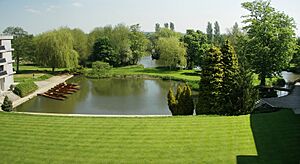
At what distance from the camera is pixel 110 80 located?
36.6 m

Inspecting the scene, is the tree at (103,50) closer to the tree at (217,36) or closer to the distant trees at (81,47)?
the distant trees at (81,47)

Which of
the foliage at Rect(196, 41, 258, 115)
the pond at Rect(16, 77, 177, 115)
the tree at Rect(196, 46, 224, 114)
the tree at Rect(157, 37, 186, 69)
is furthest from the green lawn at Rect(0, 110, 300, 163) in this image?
the tree at Rect(157, 37, 186, 69)

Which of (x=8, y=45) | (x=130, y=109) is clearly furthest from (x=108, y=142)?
(x=8, y=45)

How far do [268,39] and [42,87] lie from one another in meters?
20.3

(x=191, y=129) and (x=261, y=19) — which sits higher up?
(x=261, y=19)

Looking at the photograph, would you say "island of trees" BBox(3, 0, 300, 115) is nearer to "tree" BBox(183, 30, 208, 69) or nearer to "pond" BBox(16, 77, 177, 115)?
"tree" BBox(183, 30, 208, 69)

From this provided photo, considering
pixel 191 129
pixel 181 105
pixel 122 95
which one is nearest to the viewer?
pixel 191 129

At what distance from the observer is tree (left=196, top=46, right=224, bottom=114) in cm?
1720

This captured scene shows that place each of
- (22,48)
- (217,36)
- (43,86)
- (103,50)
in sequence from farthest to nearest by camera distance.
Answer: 1. (217,36)
2. (103,50)
3. (22,48)
4. (43,86)

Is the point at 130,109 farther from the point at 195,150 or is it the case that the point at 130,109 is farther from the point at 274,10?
the point at 274,10

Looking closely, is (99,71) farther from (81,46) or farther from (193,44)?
(193,44)

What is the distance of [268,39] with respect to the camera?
81.2 feet

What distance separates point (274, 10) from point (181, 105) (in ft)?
42.5

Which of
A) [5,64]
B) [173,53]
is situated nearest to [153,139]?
[5,64]
